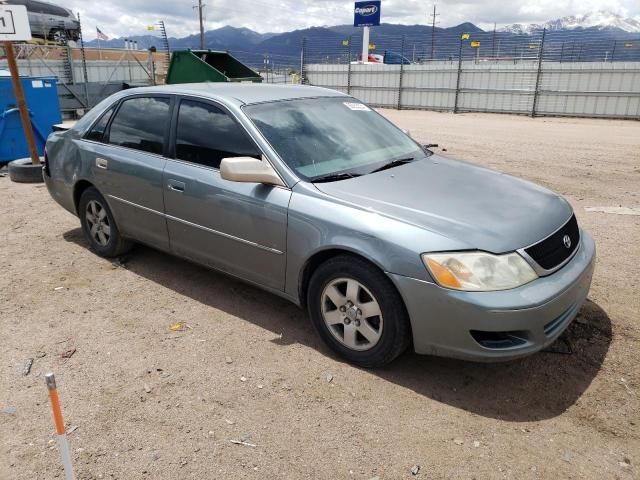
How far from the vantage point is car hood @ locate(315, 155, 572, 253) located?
9.41 ft

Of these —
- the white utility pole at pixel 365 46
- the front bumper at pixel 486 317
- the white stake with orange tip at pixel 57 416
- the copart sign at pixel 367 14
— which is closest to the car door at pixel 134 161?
the front bumper at pixel 486 317

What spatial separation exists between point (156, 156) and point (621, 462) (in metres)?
3.68

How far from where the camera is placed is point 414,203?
310 cm

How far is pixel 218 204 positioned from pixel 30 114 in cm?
714

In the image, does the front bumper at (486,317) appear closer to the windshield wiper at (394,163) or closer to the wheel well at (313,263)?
the wheel well at (313,263)

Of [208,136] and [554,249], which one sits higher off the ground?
[208,136]

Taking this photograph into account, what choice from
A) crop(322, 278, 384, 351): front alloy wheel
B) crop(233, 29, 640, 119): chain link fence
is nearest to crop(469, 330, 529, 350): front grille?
crop(322, 278, 384, 351): front alloy wheel

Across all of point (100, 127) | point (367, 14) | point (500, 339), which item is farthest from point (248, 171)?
point (367, 14)

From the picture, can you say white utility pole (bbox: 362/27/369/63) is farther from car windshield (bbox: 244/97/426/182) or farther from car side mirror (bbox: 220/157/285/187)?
car side mirror (bbox: 220/157/285/187)

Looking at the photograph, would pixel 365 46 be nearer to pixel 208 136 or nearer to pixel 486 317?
pixel 208 136

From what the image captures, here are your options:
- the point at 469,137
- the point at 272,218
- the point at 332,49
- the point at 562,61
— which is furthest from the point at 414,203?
the point at 332,49

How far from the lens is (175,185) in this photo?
3.99 m

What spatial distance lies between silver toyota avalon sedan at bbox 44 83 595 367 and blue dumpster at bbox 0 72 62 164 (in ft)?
17.0

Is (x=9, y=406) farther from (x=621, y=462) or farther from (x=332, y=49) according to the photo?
(x=332, y=49)
